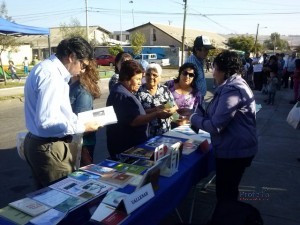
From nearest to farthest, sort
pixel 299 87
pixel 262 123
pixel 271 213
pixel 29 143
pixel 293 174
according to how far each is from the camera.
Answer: pixel 29 143 < pixel 271 213 < pixel 293 174 < pixel 262 123 < pixel 299 87

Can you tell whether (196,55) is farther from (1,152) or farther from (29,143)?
(1,152)

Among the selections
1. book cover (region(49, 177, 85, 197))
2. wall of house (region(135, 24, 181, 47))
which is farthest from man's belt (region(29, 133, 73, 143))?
wall of house (region(135, 24, 181, 47))

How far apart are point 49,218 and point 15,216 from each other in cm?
21

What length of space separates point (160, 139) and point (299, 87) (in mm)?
8228

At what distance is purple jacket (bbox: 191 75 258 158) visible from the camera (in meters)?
2.38

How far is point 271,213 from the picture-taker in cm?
342

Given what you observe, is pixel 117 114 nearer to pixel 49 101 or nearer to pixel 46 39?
pixel 49 101

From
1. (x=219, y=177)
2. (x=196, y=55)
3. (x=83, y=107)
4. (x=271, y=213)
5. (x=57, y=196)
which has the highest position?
(x=196, y=55)

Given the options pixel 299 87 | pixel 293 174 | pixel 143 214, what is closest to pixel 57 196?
pixel 143 214

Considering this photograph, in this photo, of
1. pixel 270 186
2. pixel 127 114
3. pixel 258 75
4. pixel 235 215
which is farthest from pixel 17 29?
pixel 235 215

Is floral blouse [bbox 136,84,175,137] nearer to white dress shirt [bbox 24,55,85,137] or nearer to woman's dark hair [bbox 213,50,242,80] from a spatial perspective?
woman's dark hair [bbox 213,50,242,80]

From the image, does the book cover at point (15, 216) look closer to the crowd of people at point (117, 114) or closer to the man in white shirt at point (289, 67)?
the crowd of people at point (117, 114)

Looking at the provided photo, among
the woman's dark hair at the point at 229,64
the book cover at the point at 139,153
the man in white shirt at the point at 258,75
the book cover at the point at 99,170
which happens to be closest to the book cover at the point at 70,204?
the book cover at the point at 99,170

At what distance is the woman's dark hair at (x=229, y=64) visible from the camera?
249 cm
